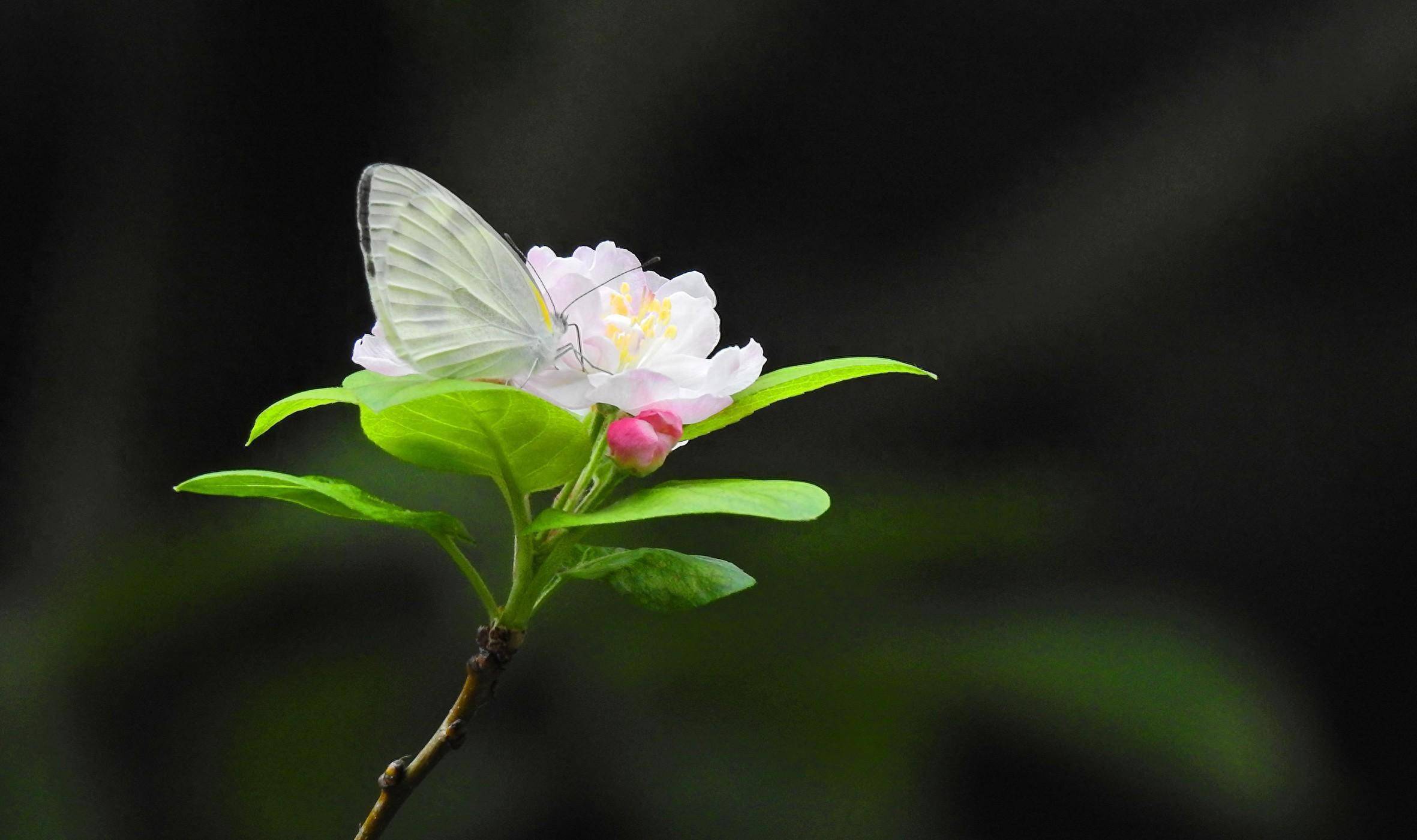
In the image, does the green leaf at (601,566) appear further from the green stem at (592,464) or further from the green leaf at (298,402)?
the green leaf at (298,402)

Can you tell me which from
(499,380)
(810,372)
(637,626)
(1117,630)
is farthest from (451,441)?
(1117,630)

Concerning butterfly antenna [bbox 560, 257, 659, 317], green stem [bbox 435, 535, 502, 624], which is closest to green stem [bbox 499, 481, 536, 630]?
green stem [bbox 435, 535, 502, 624]

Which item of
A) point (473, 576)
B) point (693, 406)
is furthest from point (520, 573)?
point (693, 406)

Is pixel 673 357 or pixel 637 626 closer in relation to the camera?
pixel 673 357

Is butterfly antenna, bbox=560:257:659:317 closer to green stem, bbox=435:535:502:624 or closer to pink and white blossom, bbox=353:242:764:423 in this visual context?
pink and white blossom, bbox=353:242:764:423

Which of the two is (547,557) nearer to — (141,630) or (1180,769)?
(141,630)

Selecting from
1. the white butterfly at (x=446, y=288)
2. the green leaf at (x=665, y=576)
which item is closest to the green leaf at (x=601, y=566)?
the green leaf at (x=665, y=576)

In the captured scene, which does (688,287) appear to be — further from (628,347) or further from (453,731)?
(453,731)

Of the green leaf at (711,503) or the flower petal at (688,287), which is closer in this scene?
the green leaf at (711,503)
